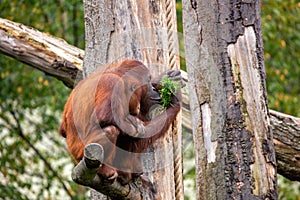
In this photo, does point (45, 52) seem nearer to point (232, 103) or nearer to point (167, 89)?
point (167, 89)

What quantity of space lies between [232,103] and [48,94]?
4.57 metres

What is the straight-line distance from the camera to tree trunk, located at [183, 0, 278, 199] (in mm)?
2785

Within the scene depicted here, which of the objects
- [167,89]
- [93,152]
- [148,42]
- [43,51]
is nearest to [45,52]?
[43,51]

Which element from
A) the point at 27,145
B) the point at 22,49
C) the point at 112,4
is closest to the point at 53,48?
the point at 22,49

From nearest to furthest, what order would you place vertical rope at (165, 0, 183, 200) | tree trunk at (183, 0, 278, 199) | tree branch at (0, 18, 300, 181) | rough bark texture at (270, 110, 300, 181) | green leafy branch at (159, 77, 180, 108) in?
1. tree trunk at (183, 0, 278, 199)
2. green leafy branch at (159, 77, 180, 108)
3. vertical rope at (165, 0, 183, 200)
4. rough bark texture at (270, 110, 300, 181)
5. tree branch at (0, 18, 300, 181)

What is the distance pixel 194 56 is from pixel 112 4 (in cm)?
90

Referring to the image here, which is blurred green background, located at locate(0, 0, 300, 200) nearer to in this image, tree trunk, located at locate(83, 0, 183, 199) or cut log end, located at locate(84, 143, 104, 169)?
tree trunk, located at locate(83, 0, 183, 199)

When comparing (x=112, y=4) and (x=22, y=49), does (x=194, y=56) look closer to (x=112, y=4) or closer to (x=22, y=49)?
(x=112, y=4)

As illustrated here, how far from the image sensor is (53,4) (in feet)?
22.8

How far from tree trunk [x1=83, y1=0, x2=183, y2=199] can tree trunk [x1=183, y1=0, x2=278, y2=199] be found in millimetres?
563

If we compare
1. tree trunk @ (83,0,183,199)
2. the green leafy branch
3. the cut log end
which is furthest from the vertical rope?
the cut log end

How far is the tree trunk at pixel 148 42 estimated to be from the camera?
3480 millimetres

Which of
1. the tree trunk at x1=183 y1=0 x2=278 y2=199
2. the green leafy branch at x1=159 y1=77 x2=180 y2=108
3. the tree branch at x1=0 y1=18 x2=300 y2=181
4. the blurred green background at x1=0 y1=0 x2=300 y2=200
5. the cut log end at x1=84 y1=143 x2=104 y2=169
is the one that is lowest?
the cut log end at x1=84 y1=143 x2=104 y2=169

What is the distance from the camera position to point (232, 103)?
9.25 feet
